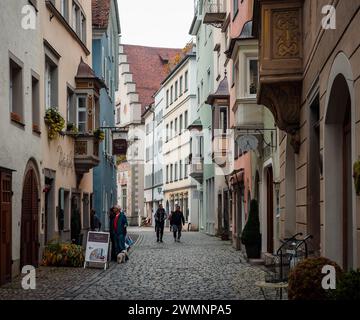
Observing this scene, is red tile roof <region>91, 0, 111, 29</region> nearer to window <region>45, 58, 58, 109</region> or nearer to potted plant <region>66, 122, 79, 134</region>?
potted plant <region>66, 122, 79, 134</region>

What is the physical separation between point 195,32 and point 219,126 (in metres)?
19.7

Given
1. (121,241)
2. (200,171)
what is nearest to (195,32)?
(200,171)

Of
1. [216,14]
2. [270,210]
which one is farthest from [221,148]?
[270,210]

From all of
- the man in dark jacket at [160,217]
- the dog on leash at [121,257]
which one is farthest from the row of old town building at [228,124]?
the man in dark jacket at [160,217]

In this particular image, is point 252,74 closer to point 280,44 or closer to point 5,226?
point 280,44

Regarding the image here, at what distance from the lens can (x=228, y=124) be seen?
34688 millimetres

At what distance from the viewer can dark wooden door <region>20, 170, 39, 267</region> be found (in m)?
18.2

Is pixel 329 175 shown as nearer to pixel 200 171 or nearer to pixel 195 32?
pixel 200 171

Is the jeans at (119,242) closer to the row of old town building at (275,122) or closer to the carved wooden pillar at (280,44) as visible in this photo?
the row of old town building at (275,122)

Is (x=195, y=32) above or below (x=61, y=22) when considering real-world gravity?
above

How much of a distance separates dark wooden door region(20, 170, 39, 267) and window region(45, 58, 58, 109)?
362 cm

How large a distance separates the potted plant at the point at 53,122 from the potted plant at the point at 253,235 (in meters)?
6.01
